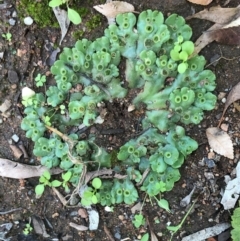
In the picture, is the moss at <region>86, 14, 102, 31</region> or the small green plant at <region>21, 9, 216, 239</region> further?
the moss at <region>86, 14, 102, 31</region>

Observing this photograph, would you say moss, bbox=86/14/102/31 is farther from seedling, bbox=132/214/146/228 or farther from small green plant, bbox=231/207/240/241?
small green plant, bbox=231/207/240/241

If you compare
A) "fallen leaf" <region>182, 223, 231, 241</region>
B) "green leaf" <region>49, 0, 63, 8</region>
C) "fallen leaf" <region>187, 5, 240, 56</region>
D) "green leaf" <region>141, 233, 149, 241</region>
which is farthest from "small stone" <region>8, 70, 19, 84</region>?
"fallen leaf" <region>182, 223, 231, 241</region>

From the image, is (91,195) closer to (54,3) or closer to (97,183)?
(97,183)

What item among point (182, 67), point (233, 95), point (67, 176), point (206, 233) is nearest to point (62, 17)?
point (182, 67)

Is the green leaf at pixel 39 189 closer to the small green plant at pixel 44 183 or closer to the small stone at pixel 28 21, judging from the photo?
the small green plant at pixel 44 183

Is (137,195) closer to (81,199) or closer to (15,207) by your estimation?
(81,199)

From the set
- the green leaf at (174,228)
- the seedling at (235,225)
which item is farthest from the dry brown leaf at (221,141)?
the green leaf at (174,228)
